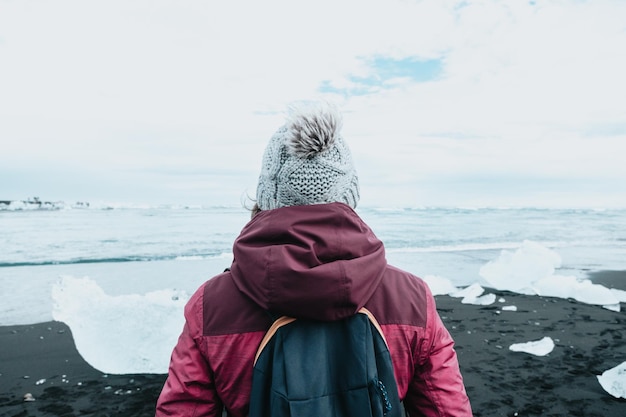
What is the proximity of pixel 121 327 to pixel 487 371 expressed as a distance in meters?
3.77

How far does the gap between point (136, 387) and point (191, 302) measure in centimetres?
326

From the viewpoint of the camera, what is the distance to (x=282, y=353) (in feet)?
4.05

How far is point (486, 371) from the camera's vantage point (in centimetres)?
436

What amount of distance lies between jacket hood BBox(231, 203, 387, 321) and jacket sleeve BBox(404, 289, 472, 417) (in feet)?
1.22

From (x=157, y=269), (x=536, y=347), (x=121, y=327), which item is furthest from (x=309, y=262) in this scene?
(x=157, y=269)

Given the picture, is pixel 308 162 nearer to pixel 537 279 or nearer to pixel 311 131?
pixel 311 131

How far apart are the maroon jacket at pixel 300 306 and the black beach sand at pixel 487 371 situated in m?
2.60

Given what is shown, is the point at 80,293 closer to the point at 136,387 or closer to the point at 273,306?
the point at 136,387

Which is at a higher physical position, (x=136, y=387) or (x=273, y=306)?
(x=273, y=306)

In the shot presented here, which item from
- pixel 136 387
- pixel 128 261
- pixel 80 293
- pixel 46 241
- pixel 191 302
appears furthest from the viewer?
pixel 46 241

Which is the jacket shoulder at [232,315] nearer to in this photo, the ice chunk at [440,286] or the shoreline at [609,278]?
the ice chunk at [440,286]

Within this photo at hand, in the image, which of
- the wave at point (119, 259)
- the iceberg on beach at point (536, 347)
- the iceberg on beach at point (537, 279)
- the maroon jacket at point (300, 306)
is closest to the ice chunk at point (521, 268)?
the iceberg on beach at point (537, 279)

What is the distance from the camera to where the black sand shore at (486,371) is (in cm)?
368

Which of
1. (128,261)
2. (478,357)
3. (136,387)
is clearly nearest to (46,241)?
(128,261)
